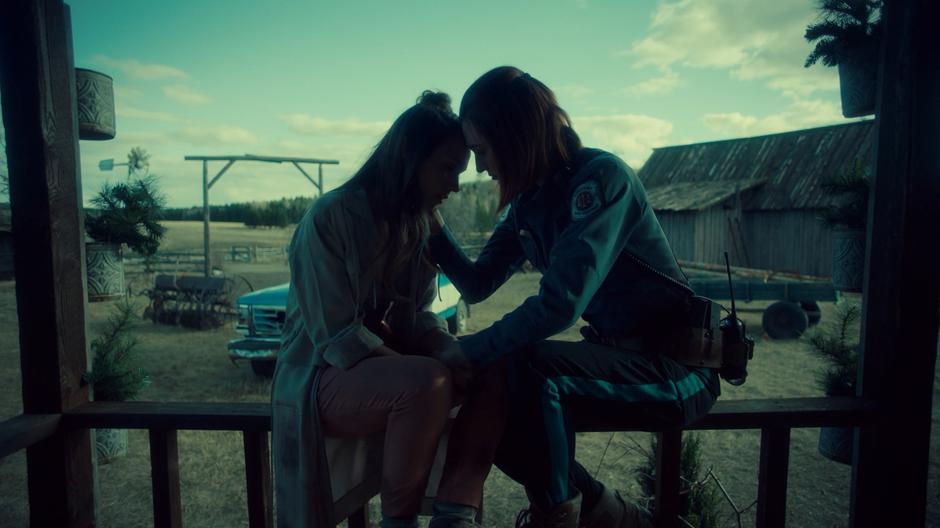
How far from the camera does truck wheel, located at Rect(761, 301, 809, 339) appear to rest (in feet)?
34.9

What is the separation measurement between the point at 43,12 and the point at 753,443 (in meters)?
6.94

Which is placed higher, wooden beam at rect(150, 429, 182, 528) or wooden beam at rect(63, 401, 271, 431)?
wooden beam at rect(63, 401, 271, 431)

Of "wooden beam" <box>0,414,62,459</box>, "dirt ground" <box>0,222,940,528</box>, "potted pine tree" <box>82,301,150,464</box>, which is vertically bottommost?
"dirt ground" <box>0,222,940,528</box>

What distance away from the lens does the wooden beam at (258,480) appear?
1.98 metres

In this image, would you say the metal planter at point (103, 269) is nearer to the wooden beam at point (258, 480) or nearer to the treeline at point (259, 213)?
the wooden beam at point (258, 480)

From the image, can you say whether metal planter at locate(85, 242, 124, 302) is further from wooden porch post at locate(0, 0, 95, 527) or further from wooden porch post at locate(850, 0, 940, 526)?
wooden porch post at locate(850, 0, 940, 526)

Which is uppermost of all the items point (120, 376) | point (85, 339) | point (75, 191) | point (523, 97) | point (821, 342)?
point (523, 97)

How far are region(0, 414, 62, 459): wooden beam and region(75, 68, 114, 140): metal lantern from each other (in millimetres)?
1501

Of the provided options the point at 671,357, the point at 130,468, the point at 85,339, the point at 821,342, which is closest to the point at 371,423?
the point at 671,357

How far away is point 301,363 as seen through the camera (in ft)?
5.70

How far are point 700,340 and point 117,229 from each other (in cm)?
366

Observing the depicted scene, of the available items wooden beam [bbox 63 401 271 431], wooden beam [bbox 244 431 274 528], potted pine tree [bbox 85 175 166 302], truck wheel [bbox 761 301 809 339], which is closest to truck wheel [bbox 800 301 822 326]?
truck wheel [bbox 761 301 809 339]

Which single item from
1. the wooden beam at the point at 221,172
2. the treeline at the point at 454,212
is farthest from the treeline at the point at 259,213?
the wooden beam at the point at 221,172

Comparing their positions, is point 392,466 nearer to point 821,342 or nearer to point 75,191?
point 75,191
